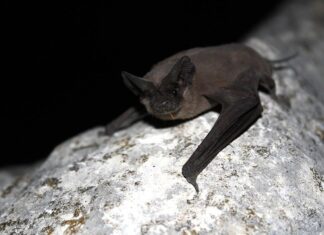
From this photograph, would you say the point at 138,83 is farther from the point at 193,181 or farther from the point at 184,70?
the point at 193,181

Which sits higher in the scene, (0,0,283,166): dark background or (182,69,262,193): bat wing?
(182,69,262,193): bat wing

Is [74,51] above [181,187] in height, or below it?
below

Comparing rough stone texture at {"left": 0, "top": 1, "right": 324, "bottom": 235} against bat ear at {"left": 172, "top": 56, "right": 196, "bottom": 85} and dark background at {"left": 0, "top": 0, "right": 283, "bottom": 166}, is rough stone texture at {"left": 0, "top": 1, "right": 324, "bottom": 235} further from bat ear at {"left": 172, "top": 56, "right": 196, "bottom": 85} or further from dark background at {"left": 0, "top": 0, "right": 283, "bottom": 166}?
dark background at {"left": 0, "top": 0, "right": 283, "bottom": 166}

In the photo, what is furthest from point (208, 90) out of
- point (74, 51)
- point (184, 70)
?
point (74, 51)

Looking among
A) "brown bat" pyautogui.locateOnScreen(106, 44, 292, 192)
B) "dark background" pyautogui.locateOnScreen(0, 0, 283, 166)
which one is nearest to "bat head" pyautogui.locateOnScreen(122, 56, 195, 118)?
"brown bat" pyautogui.locateOnScreen(106, 44, 292, 192)

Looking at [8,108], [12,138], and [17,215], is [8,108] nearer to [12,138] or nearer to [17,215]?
[12,138]

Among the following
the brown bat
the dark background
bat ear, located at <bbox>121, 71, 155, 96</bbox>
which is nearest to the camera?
the brown bat

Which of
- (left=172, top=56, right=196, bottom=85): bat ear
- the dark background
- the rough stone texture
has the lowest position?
the dark background

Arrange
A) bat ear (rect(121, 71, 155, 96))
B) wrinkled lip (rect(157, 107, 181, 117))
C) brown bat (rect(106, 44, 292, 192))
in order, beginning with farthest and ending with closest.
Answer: wrinkled lip (rect(157, 107, 181, 117))
bat ear (rect(121, 71, 155, 96))
brown bat (rect(106, 44, 292, 192))
